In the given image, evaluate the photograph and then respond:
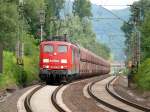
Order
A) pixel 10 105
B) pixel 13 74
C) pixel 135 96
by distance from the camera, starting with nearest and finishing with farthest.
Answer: pixel 10 105, pixel 135 96, pixel 13 74

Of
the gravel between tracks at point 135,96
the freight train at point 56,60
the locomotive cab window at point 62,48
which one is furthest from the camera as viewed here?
the locomotive cab window at point 62,48

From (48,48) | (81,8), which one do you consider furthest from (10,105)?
(81,8)

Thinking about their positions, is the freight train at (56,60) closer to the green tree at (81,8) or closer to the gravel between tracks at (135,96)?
the gravel between tracks at (135,96)

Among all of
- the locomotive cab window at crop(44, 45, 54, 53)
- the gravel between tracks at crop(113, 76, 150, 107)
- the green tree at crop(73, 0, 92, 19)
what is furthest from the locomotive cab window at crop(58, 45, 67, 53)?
the green tree at crop(73, 0, 92, 19)

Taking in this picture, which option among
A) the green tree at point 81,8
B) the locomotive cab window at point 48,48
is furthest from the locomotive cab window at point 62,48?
the green tree at point 81,8

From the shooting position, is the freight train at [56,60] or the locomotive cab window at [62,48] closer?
the freight train at [56,60]

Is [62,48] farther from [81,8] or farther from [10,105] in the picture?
[81,8]

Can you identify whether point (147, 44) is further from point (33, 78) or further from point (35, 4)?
point (35, 4)

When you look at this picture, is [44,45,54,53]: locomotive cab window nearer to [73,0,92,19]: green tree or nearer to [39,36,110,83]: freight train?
[39,36,110,83]: freight train

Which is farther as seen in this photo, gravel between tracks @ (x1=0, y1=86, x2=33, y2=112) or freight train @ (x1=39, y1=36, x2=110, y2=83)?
freight train @ (x1=39, y1=36, x2=110, y2=83)

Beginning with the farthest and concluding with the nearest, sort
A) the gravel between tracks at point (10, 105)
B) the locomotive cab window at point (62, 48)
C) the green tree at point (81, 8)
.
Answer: the green tree at point (81, 8) → the locomotive cab window at point (62, 48) → the gravel between tracks at point (10, 105)

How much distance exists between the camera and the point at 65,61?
129ft

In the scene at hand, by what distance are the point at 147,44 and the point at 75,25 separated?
76.0 meters

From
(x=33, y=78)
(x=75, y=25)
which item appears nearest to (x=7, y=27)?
(x=33, y=78)
